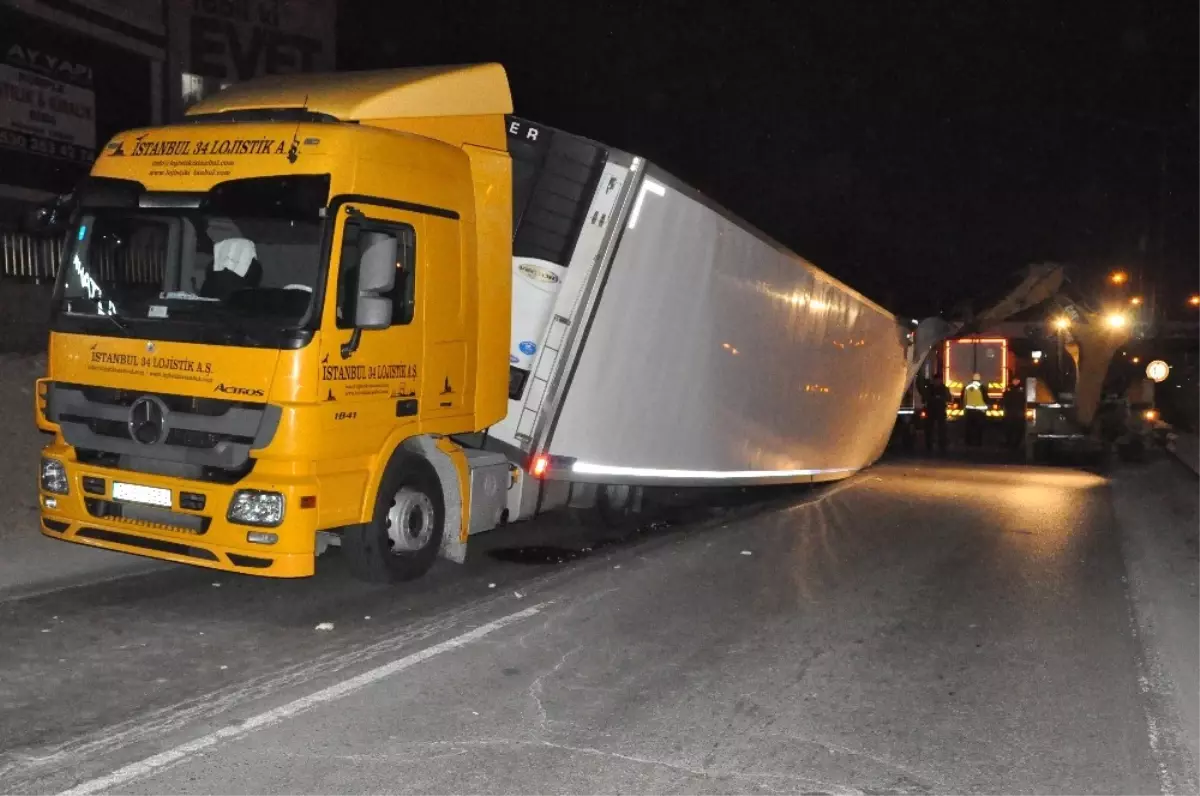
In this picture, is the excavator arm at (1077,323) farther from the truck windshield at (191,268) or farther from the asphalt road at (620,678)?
the truck windshield at (191,268)

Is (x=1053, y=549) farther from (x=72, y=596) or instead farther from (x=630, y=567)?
(x=72, y=596)

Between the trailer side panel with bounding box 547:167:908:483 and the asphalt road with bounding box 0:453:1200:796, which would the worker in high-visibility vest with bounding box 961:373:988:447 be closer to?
the trailer side panel with bounding box 547:167:908:483

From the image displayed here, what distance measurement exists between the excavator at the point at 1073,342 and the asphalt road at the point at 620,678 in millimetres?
14320

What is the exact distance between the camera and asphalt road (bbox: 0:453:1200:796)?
16.3ft

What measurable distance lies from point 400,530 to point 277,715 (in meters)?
2.63

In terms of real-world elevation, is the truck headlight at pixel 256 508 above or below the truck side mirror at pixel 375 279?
below

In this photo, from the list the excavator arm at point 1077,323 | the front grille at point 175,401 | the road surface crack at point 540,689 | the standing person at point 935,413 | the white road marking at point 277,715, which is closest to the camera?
the white road marking at point 277,715

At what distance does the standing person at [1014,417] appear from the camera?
25250 millimetres

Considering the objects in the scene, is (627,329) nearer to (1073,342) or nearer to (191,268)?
(191,268)

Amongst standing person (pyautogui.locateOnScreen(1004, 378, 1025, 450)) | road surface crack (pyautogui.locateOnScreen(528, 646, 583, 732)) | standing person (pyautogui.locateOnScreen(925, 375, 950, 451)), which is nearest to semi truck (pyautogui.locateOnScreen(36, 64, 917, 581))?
road surface crack (pyautogui.locateOnScreen(528, 646, 583, 732))

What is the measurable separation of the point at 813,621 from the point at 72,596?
16.6ft

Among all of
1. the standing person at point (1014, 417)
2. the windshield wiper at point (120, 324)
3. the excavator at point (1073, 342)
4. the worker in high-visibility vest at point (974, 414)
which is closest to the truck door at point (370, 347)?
the windshield wiper at point (120, 324)

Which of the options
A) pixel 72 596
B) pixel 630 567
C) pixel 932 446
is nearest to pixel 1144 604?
pixel 630 567

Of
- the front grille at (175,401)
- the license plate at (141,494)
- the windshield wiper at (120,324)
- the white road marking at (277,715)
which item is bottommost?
the white road marking at (277,715)
